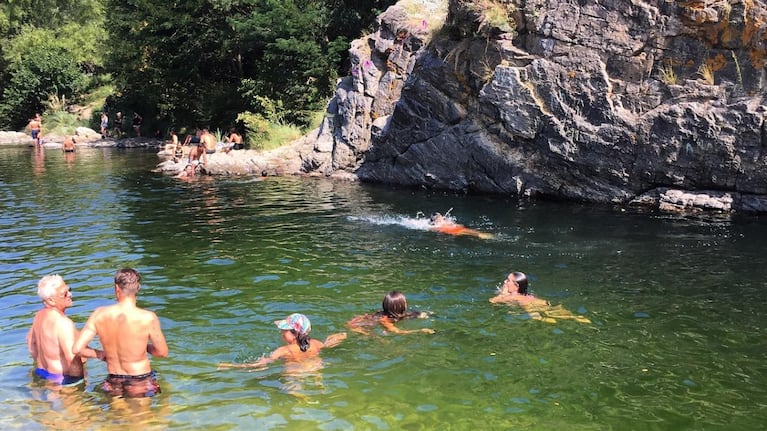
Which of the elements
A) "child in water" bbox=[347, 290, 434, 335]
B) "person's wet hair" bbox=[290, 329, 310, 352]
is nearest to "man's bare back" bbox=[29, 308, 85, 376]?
"person's wet hair" bbox=[290, 329, 310, 352]

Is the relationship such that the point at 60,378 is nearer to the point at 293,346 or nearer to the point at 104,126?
the point at 293,346

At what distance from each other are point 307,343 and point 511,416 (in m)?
2.56

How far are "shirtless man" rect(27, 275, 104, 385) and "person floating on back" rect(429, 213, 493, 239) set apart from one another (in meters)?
9.44

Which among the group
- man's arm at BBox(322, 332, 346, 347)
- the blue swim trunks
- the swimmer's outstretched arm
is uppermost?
the blue swim trunks

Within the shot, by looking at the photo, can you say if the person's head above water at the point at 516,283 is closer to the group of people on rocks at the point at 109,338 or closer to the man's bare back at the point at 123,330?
the group of people on rocks at the point at 109,338

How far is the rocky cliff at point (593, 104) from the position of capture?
1661 cm

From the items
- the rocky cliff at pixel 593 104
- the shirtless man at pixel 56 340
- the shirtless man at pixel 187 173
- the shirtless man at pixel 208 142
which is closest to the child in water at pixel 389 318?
the shirtless man at pixel 56 340

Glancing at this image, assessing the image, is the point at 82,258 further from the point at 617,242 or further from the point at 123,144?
the point at 123,144

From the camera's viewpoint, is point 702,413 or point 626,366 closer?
point 702,413

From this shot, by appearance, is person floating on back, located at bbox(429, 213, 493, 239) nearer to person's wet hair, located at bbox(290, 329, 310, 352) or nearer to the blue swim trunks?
person's wet hair, located at bbox(290, 329, 310, 352)

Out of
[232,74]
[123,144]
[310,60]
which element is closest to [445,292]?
[310,60]

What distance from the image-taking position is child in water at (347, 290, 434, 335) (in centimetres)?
895

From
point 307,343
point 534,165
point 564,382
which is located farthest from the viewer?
point 534,165

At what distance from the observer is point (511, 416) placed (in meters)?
6.59
